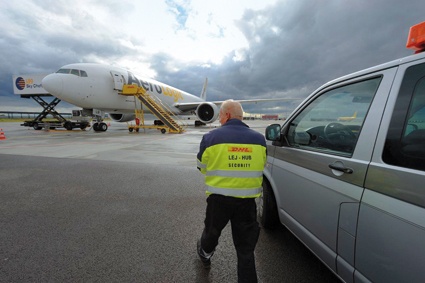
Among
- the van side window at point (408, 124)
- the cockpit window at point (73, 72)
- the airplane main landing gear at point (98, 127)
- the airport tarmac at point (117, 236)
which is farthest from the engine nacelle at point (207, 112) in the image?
the van side window at point (408, 124)

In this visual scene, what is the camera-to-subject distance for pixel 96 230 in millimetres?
2725

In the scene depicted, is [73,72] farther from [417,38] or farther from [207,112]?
[417,38]

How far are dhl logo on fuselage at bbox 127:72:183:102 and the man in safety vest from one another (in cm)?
1551

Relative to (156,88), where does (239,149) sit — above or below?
below

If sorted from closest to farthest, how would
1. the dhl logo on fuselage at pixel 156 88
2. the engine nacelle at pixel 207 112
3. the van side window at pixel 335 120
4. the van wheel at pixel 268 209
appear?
the van side window at pixel 335 120 → the van wheel at pixel 268 209 → the dhl logo on fuselage at pixel 156 88 → the engine nacelle at pixel 207 112

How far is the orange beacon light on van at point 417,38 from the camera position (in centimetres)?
135

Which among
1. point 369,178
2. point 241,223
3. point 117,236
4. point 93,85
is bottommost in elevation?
point 117,236

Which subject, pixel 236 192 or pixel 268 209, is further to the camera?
pixel 268 209

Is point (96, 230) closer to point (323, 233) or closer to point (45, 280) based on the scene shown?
point (45, 280)

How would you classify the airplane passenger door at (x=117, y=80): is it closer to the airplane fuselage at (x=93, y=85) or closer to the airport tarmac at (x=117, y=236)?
the airplane fuselage at (x=93, y=85)

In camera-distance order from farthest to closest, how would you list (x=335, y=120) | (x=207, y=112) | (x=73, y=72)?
1. (x=207, y=112)
2. (x=73, y=72)
3. (x=335, y=120)

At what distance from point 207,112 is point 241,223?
1686cm

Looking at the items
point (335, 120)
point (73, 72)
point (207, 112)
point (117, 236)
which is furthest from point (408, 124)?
point (207, 112)

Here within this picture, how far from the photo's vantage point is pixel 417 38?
1.37 meters
